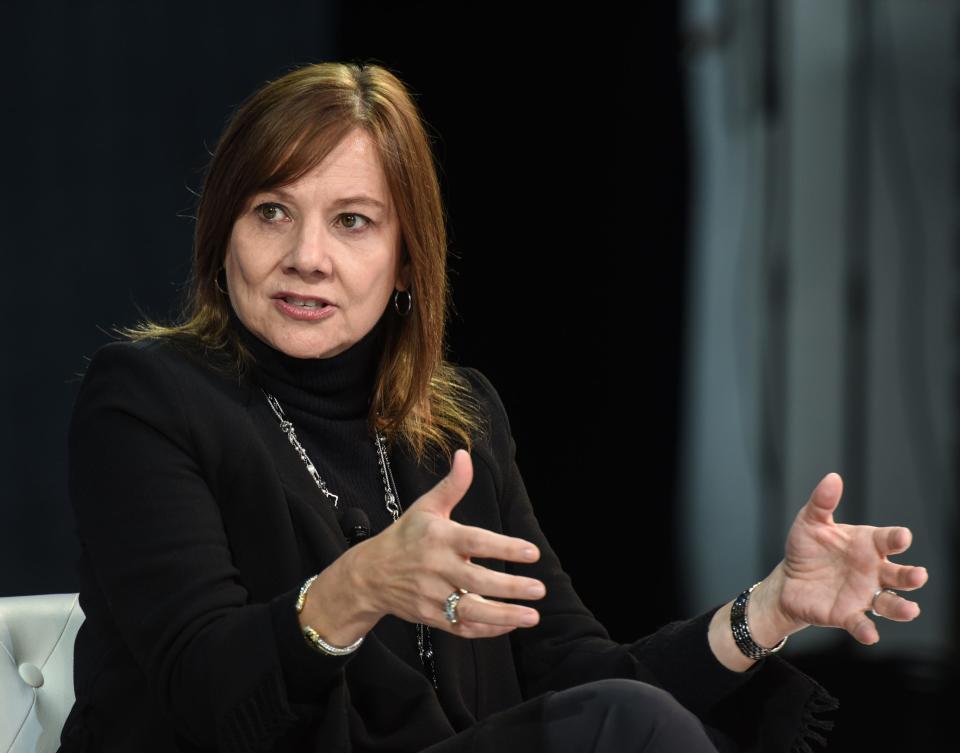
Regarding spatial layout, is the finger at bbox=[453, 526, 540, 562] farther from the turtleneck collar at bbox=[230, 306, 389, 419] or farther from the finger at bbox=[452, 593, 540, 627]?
the turtleneck collar at bbox=[230, 306, 389, 419]

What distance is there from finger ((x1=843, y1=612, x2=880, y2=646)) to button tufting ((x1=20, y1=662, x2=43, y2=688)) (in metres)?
0.94

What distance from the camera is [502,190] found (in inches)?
134

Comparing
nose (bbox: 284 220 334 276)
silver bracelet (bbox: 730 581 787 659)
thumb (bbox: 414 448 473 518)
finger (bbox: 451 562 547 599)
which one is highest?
nose (bbox: 284 220 334 276)

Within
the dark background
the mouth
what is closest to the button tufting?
the mouth

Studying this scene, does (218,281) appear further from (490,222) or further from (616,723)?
(490,222)

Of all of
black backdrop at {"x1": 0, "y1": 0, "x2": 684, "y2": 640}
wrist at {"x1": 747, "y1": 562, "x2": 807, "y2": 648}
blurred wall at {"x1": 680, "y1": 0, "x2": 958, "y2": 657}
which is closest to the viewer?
wrist at {"x1": 747, "y1": 562, "x2": 807, "y2": 648}

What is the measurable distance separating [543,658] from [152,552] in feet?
1.88

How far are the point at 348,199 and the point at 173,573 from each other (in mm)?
468

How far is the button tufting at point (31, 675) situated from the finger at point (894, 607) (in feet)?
3.19

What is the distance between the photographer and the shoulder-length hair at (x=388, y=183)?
149 cm

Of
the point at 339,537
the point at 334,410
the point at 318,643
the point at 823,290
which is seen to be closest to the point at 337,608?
the point at 318,643

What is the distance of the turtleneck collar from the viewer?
5.06 ft

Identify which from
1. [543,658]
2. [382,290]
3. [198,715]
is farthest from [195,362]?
[543,658]

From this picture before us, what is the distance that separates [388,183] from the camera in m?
1.55
